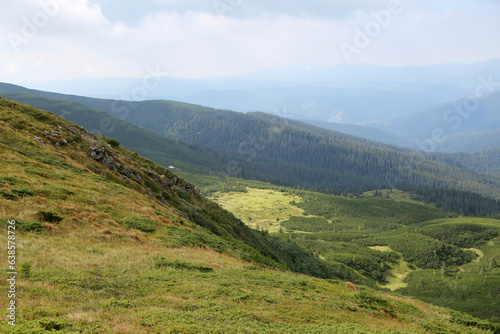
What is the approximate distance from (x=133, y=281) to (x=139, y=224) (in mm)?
11656

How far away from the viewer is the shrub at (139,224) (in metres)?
26.3

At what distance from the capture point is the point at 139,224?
26906mm

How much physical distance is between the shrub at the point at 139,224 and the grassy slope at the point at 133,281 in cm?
28

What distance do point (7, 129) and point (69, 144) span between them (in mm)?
7623

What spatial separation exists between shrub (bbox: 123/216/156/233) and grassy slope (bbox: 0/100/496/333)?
280 mm

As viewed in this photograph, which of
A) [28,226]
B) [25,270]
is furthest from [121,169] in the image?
[25,270]

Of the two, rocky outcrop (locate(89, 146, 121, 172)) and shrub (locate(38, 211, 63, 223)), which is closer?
shrub (locate(38, 211, 63, 223))

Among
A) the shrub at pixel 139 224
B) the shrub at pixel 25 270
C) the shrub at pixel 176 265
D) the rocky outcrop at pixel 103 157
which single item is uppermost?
the rocky outcrop at pixel 103 157

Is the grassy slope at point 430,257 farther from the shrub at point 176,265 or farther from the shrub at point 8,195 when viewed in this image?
the shrub at point 8,195

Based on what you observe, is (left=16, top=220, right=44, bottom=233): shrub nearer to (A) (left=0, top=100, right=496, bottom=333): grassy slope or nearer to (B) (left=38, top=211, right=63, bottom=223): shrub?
(A) (left=0, top=100, right=496, bottom=333): grassy slope

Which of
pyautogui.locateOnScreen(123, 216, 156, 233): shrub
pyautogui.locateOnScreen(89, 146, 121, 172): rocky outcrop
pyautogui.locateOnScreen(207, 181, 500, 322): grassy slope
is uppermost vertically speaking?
pyautogui.locateOnScreen(89, 146, 121, 172): rocky outcrop

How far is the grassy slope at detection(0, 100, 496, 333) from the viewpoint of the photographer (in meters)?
12.2

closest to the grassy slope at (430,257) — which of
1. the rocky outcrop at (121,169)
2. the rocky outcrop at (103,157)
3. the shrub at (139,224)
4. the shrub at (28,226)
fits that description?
the rocky outcrop at (121,169)

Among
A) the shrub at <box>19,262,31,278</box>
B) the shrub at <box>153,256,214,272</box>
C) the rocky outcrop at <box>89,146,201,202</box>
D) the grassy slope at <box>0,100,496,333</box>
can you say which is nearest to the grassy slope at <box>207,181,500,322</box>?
the rocky outcrop at <box>89,146,201,202</box>
